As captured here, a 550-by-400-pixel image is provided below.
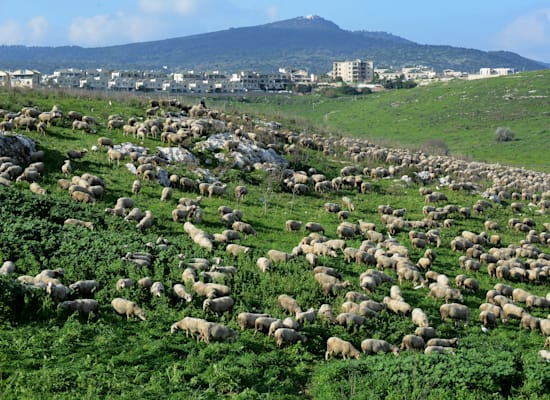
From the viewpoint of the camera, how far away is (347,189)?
32969mm

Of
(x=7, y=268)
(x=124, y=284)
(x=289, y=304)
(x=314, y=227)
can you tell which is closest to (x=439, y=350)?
(x=289, y=304)

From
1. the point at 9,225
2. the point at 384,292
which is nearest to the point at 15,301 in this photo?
the point at 9,225

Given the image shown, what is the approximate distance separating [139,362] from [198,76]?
17275cm

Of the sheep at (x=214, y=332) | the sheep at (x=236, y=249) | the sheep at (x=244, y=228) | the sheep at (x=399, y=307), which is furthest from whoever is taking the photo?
the sheep at (x=244, y=228)

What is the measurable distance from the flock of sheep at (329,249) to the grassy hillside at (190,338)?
0.93ft

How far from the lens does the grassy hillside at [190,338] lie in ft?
37.4

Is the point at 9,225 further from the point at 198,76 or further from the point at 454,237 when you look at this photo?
the point at 198,76

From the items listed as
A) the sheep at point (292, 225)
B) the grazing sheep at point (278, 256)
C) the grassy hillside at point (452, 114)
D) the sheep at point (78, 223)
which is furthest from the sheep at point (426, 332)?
the grassy hillside at point (452, 114)

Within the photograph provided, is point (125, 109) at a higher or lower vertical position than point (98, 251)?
higher

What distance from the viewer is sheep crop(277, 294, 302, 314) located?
15.3 metres

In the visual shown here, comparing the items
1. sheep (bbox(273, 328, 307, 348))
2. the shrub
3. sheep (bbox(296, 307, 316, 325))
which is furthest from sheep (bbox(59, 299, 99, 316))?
the shrub

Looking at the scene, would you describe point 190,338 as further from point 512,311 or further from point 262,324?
point 512,311

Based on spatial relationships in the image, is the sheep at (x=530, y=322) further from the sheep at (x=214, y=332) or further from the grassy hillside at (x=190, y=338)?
the sheep at (x=214, y=332)

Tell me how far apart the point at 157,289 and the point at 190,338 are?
95.5 inches
